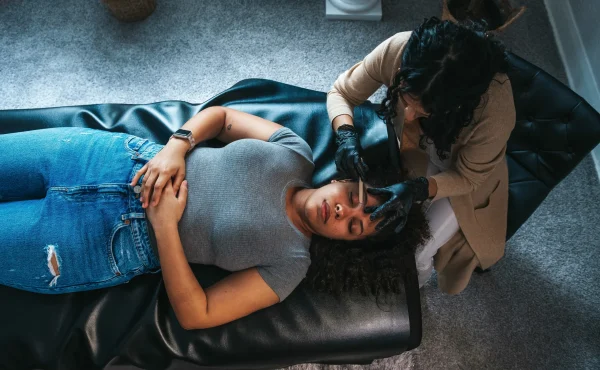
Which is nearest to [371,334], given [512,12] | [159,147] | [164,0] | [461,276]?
[461,276]

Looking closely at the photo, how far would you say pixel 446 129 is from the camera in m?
1.33

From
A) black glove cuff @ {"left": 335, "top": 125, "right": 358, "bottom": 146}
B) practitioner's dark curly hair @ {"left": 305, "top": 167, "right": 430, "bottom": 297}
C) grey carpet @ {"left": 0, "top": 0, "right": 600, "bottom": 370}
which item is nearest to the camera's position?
practitioner's dark curly hair @ {"left": 305, "top": 167, "right": 430, "bottom": 297}

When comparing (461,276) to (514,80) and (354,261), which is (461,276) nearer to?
(354,261)

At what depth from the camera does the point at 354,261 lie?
4.65 ft

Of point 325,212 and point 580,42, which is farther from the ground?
point 325,212

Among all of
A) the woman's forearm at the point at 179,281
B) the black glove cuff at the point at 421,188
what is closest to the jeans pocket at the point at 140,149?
the woman's forearm at the point at 179,281

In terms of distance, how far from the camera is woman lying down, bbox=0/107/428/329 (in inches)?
52.7

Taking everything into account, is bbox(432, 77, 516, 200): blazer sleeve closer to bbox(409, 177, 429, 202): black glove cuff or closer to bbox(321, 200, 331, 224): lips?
bbox(409, 177, 429, 202): black glove cuff

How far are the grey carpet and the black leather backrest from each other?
0.50 meters

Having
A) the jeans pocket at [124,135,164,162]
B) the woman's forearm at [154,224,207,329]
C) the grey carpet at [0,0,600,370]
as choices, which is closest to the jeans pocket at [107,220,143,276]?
the woman's forearm at [154,224,207,329]

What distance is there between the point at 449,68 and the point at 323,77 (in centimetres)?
134

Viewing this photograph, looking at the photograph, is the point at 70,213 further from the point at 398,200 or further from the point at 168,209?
the point at 398,200

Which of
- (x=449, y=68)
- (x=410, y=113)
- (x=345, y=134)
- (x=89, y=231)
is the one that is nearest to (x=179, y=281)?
(x=89, y=231)

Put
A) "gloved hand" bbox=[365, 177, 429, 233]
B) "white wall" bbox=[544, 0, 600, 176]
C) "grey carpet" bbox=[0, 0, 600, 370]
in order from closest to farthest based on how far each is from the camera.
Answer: "gloved hand" bbox=[365, 177, 429, 233] → "grey carpet" bbox=[0, 0, 600, 370] → "white wall" bbox=[544, 0, 600, 176]
